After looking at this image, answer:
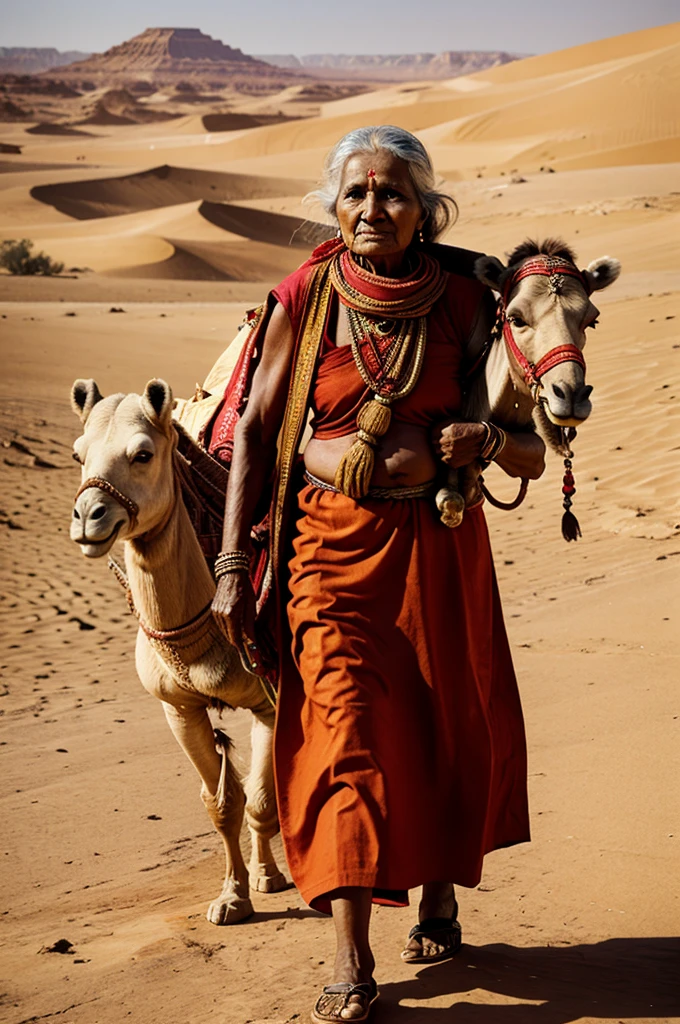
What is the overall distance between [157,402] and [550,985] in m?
1.98

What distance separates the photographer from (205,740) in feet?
14.0

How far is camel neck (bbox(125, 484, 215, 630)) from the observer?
3904mm

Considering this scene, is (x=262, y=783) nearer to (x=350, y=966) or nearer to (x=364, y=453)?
(x=350, y=966)

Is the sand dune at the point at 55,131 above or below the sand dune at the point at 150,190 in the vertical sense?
above

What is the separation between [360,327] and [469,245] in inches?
967

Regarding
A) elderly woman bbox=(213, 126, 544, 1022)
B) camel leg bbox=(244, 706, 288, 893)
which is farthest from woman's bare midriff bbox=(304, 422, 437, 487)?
camel leg bbox=(244, 706, 288, 893)

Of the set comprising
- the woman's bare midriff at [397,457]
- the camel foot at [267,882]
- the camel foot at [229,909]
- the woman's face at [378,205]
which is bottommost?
the camel foot at [267,882]

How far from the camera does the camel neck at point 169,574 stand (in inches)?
154

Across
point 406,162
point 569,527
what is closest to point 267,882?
point 569,527

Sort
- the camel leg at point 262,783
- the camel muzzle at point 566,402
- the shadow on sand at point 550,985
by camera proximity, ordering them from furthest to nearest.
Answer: the camel leg at point 262,783
the shadow on sand at point 550,985
the camel muzzle at point 566,402

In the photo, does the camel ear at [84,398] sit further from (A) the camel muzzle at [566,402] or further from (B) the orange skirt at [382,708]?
(A) the camel muzzle at [566,402]

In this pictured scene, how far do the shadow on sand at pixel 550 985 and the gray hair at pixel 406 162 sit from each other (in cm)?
209

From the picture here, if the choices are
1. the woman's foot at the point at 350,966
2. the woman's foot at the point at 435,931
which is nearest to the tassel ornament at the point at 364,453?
the woman's foot at the point at 350,966

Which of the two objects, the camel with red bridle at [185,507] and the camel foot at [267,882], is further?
the camel foot at [267,882]
